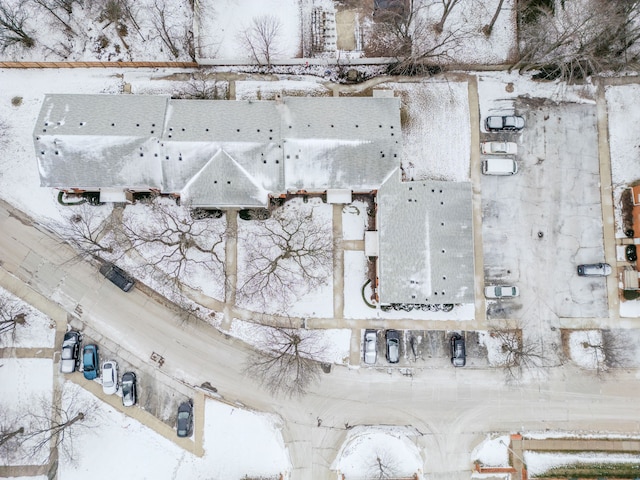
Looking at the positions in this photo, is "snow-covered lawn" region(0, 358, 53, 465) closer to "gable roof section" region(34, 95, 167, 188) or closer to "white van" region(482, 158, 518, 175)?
"gable roof section" region(34, 95, 167, 188)

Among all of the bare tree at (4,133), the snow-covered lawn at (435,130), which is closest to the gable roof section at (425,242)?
the snow-covered lawn at (435,130)

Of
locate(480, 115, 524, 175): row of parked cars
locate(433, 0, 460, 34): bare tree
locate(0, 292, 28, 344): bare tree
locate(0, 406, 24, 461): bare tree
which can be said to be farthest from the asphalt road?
locate(433, 0, 460, 34): bare tree

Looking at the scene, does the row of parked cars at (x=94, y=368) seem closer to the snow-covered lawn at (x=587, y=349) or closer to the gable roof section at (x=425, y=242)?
the gable roof section at (x=425, y=242)

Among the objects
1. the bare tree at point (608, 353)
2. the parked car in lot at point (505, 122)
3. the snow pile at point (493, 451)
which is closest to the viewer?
the snow pile at point (493, 451)

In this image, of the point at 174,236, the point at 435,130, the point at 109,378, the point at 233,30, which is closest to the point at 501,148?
the point at 435,130

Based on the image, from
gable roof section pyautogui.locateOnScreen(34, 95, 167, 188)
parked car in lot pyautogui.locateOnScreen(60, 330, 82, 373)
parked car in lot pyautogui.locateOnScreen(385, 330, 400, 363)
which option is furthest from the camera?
parked car in lot pyautogui.locateOnScreen(385, 330, 400, 363)

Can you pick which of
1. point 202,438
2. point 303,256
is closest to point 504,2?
point 303,256
